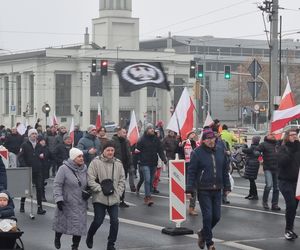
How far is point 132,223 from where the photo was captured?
16250 mm

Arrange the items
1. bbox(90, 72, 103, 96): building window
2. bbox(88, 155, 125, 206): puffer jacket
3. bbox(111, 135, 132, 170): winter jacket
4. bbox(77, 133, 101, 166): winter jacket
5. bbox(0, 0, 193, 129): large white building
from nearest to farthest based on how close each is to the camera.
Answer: bbox(88, 155, 125, 206): puffer jacket < bbox(111, 135, 132, 170): winter jacket < bbox(77, 133, 101, 166): winter jacket < bbox(0, 0, 193, 129): large white building < bbox(90, 72, 103, 96): building window

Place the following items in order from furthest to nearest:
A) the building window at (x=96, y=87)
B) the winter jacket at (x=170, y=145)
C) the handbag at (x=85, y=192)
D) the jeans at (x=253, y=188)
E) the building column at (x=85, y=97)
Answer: the building window at (x=96, y=87)
the building column at (x=85, y=97)
the winter jacket at (x=170, y=145)
the jeans at (x=253, y=188)
the handbag at (x=85, y=192)

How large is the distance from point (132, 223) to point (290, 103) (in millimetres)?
3956

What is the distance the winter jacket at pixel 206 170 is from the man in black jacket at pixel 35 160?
5.54m

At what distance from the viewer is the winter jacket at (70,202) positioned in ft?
40.2

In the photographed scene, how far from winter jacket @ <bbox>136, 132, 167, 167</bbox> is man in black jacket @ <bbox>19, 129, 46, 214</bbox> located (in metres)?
2.59

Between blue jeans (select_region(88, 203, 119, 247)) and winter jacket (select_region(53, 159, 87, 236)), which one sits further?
blue jeans (select_region(88, 203, 119, 247))

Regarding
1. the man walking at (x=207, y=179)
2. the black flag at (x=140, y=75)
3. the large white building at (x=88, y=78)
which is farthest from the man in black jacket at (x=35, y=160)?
the large white building at (x=88, y=78)

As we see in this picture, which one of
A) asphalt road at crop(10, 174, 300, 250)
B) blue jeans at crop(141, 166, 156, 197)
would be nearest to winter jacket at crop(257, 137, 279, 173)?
asphalt road at crop(10, 174, 300, 250)

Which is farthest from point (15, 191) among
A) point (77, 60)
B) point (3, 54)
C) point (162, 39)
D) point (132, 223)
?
point (162, 39)

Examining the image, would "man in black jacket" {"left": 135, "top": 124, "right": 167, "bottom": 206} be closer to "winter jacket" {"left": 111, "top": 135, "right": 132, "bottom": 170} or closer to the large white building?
"winter jacket" {"left": 111, "top": 135, "right": 132, "bottom": 170}

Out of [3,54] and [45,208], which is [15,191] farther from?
[3,54]

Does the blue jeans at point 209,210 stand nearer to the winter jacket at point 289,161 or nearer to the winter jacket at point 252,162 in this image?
the winter jacket at point 289,161

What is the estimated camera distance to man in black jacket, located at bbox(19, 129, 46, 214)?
17.7 m
